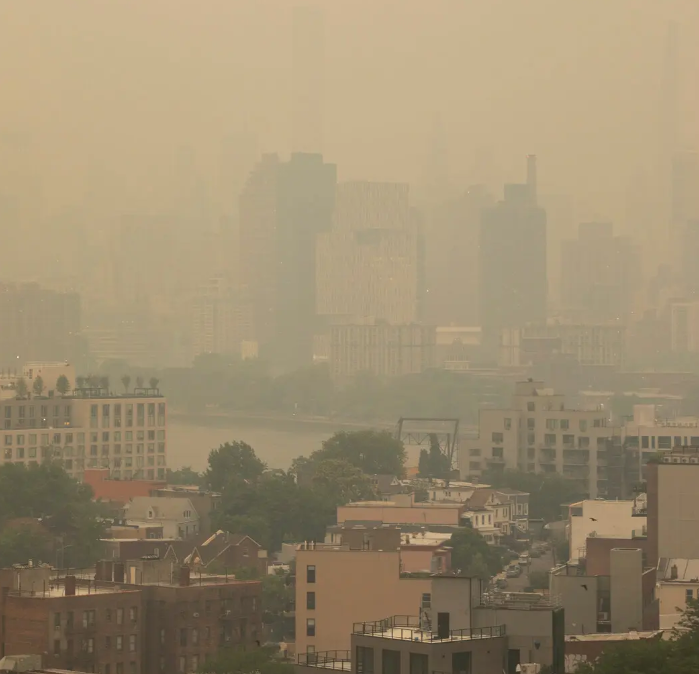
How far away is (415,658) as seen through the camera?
5379mm

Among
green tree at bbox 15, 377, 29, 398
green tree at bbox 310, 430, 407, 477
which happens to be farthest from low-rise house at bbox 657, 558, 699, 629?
green tree at bbox 15, 377, 29, 398

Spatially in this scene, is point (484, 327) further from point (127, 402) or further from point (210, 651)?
point (210, 651)

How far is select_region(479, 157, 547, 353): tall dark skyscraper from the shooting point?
51.8 metres

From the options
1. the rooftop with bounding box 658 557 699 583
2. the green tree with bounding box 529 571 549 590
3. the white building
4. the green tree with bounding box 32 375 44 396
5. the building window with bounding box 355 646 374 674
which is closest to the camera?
the building window with bounding box 355 646 374 674

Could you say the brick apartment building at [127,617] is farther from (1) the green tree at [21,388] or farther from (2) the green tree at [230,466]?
(1) the green tree at [21,388]

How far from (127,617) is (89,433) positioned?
14.9m

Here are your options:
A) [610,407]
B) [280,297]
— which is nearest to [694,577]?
[610,407]

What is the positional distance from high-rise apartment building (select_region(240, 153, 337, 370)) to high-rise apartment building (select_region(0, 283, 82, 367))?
12457 millimetres

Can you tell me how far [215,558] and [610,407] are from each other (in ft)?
81.1

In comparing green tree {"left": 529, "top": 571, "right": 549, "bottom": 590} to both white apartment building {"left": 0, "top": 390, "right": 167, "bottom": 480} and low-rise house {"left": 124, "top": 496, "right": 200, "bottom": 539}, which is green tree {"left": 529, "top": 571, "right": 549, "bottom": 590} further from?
white apartment building {"left": 0, "top": 390, "right": 167, "bottom": 480}

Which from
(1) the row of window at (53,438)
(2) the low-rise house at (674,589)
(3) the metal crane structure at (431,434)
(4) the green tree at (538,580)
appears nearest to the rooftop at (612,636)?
(2) the low-rise house at (674,589)

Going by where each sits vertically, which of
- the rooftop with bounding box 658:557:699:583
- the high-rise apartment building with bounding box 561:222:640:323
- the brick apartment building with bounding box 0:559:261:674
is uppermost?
the high-rise apartment building with bounding box 561:222:640:323

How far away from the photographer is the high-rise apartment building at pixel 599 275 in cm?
4922

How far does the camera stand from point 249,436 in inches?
1532
